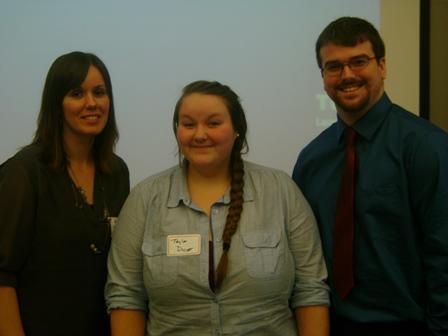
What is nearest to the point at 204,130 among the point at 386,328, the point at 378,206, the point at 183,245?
the point at 183,245

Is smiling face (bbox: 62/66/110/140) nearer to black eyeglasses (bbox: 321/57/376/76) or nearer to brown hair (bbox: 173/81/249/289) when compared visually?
brown hair (bbox: 173/81/249/289)

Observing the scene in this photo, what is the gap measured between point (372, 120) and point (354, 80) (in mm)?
155

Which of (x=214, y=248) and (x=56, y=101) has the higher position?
(x=56, y=101)

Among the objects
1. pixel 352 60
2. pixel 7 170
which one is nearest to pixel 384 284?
pixel 352 60

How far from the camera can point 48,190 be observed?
5.40ft

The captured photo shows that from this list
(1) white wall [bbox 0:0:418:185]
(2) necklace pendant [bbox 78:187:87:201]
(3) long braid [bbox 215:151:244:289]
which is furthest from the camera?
(1) white wall [bbox 0:0:418:185]

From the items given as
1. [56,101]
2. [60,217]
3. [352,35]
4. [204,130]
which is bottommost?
[60,217]

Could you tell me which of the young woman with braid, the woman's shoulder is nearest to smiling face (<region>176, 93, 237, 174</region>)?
the young woman with braid

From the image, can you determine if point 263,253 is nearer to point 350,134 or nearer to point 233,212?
point 233,212

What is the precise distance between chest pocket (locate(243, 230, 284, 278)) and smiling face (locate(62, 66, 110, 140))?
682mm

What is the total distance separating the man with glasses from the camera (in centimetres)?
151

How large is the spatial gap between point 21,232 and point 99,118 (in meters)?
0.48

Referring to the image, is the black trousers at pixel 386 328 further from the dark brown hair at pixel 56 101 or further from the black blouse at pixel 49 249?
the dark brown hair at pixel 56 101

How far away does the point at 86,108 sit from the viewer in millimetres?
1700
